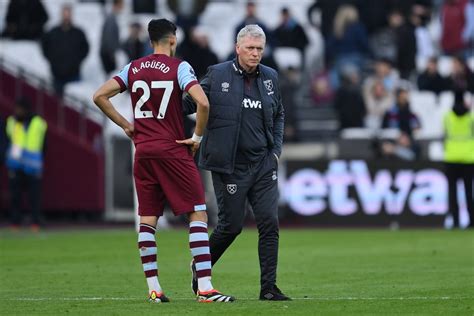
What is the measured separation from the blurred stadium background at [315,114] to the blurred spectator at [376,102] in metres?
0.03

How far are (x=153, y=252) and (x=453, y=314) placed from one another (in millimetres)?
2575

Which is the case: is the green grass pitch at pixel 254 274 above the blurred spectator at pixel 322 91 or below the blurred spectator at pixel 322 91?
below

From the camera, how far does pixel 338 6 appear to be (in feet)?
102

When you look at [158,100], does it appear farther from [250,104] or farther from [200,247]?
[200,247]

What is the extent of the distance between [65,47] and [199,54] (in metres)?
2.84

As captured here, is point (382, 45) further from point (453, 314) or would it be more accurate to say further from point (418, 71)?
point (453, 314)

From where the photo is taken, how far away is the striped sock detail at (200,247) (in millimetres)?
11398

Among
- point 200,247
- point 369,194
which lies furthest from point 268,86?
point 369,194

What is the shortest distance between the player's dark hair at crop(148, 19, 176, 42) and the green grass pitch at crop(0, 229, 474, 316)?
7.25 feet

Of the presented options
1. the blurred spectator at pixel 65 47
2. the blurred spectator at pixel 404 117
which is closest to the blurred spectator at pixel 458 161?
the blurred spectator at pixel 404 117

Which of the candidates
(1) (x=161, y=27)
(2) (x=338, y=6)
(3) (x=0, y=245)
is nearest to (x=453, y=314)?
(1) (x=161, y=27)

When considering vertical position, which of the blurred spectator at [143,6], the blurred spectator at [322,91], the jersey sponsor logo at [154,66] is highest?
the blurred spectator at [143,6]

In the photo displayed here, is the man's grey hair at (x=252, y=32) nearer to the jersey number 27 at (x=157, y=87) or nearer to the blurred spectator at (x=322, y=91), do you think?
the jersey number 27 at (x=157, y=87)

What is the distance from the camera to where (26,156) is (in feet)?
83.6
